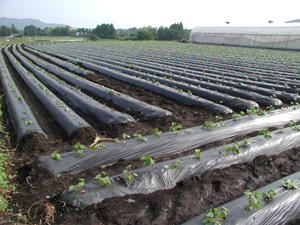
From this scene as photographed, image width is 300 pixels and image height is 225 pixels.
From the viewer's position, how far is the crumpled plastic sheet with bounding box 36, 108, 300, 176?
3240 mm

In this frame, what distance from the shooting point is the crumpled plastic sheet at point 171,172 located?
99.9 inches

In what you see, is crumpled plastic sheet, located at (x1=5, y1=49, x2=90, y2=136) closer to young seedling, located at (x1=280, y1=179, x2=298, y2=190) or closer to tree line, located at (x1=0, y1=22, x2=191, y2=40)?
young seedling, located at (x1=280, y1=179, x2=298, y2=190)

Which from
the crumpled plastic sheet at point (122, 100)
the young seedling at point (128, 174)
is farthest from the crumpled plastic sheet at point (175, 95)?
the young seedling at point (128, 174)

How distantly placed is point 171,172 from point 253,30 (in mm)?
31714

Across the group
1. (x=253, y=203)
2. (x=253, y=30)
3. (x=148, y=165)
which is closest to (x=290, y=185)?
(x=253, y=203)

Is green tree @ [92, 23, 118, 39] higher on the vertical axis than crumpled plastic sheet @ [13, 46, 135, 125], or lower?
higher

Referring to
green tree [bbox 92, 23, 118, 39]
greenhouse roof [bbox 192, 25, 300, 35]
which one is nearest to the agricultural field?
greenhouse roof [bbox 192, 25, 300, 35]

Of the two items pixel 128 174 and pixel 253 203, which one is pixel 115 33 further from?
pixel 253 203

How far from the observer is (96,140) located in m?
4.21

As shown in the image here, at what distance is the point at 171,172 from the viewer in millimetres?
2949

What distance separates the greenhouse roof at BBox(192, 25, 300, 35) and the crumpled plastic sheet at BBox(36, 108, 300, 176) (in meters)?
25.9

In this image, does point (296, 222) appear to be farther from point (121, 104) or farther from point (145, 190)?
point (121, 104)

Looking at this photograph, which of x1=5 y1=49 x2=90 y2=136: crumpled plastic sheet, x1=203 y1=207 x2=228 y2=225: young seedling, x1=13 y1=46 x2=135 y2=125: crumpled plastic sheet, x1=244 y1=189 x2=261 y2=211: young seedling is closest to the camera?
x1=203 y1=207 x2=228 y2=225: young seedling

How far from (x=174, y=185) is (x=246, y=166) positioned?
1.28 m
